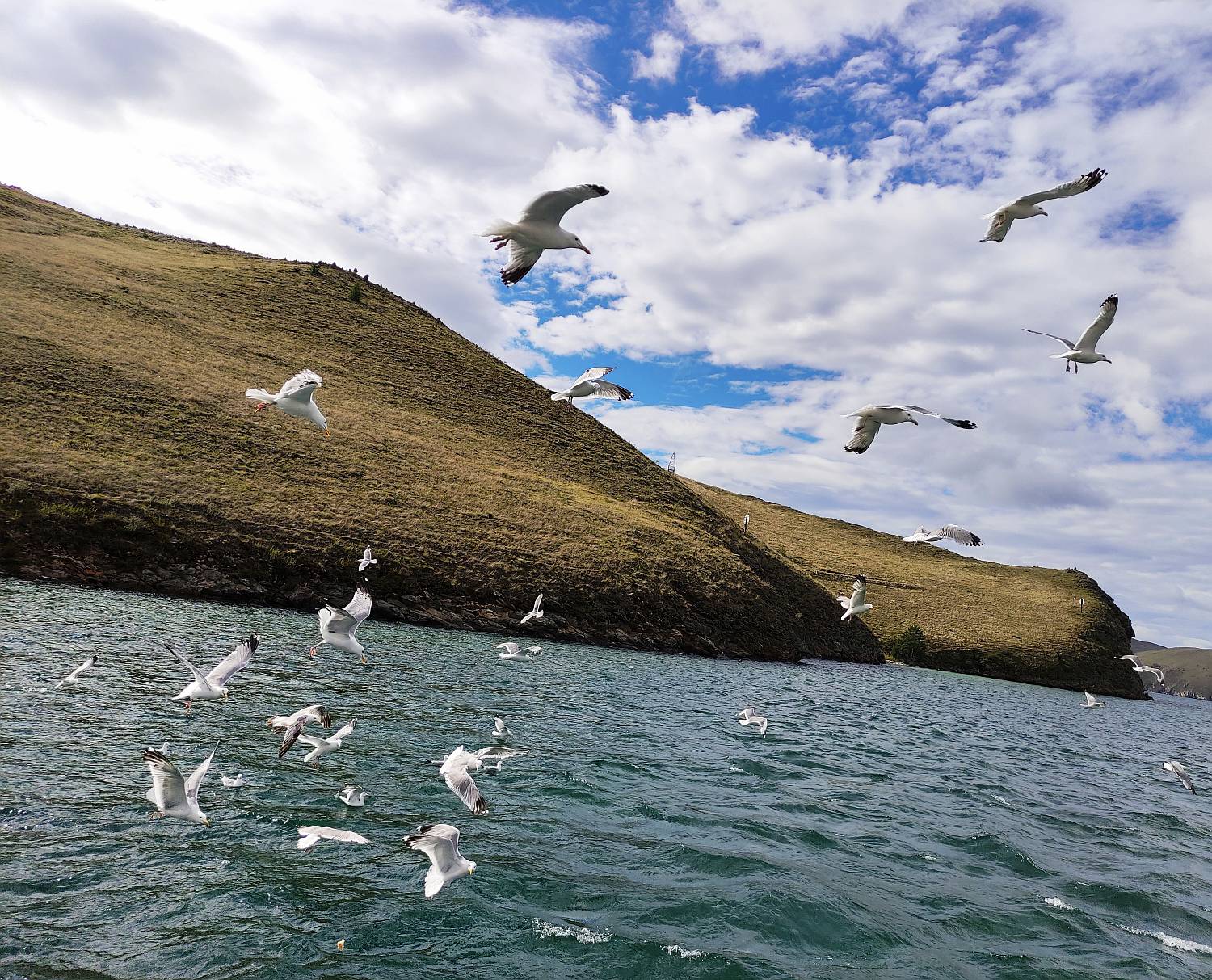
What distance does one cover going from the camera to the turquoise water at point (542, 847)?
24.5 ft

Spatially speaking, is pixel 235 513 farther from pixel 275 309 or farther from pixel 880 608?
pixel 880 608

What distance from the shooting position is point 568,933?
8.14 metres

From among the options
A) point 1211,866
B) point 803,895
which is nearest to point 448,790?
point 803,895

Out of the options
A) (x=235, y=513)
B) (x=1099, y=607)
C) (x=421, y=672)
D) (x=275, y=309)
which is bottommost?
(x=421, y=672)

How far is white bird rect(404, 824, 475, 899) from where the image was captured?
7.52 m

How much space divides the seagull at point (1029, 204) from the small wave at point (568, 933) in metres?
14.6

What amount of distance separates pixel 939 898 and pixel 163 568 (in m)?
33.4

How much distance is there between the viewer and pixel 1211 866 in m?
15.3

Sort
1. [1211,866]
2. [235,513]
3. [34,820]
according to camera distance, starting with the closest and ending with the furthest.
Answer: [34,820]
[1211,866]
[235,513]

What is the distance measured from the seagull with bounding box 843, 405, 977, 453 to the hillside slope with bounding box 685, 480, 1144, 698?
71.0 metres

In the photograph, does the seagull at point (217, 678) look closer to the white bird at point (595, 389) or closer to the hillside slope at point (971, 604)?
the white bird at point (595, 389)

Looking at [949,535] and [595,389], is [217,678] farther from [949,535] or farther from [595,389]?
[949,535]

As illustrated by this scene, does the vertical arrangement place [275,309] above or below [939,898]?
above

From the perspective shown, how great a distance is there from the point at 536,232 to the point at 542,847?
1014 cm
